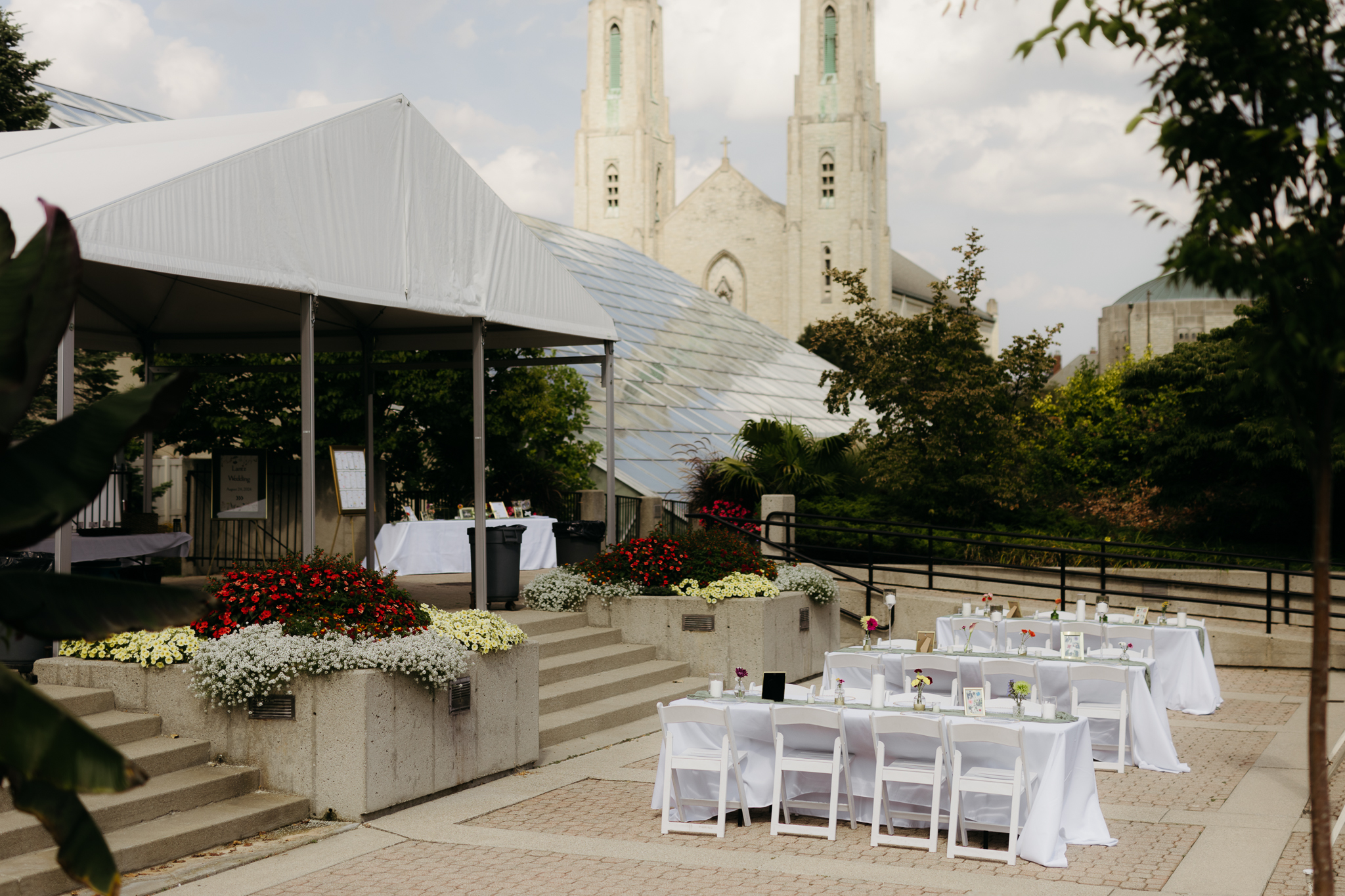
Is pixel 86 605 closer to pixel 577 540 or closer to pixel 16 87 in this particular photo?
pixel 577 540

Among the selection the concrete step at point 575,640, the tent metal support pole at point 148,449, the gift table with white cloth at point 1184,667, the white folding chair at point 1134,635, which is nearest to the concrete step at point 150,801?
the concrete step at point 575,640

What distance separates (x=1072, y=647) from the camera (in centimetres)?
1143

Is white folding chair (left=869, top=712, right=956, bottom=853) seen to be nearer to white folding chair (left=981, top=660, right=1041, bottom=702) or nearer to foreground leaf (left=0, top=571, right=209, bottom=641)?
white folding chair (left=981, top=660, right=1041, bottom=702)

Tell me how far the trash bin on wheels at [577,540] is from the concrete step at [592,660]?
3.56 metres

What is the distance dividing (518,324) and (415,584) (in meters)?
4.88

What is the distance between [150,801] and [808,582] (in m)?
8.83

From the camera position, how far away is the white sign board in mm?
12500

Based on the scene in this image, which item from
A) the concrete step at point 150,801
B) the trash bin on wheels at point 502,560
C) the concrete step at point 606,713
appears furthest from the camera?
the trash bin on wheels at point 502,560

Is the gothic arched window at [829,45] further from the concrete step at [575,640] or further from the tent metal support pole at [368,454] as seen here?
the concrete step at [575,640]

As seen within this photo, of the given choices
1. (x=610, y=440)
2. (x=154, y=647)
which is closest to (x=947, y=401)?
(x=610, y=440)

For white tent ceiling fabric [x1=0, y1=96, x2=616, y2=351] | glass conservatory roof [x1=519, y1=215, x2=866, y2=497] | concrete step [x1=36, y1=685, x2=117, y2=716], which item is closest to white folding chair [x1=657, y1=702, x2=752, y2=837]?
concrete step [x1=36, y1=685, x2=117, y2=716]

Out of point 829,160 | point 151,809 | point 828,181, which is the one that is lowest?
point 151,809

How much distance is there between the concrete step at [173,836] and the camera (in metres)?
6.48

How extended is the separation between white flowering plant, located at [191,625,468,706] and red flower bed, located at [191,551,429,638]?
126 mm
